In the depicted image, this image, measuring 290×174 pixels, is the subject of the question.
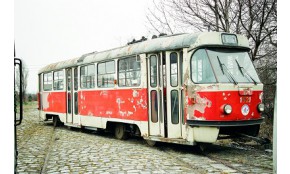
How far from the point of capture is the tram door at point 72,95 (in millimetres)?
13445

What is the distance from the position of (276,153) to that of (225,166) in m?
2.45

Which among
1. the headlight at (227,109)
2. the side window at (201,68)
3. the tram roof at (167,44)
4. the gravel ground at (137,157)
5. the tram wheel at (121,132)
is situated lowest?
the gravel ground at (137,157)

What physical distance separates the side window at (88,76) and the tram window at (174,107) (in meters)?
4.34

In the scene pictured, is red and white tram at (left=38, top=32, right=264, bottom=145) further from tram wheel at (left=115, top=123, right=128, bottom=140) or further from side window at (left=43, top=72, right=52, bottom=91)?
side window at (left=43, top=72, right=52, bottom=91)

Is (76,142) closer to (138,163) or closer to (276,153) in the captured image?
(138,163)

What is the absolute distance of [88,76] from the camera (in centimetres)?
1245

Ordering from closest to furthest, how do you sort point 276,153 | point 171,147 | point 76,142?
point 276,153, point 171,147, point 76,142

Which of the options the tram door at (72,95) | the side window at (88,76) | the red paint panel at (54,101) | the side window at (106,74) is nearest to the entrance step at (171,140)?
the side window at (106,74)

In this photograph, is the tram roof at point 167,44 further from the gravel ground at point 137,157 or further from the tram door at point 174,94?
the gravel ground at point 137,157

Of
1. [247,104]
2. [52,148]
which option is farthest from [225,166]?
[52,148]

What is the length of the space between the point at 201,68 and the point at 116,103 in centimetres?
352

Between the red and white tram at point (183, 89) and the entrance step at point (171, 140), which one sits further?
the entrance step at point (171, 140)

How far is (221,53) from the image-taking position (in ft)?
26.6

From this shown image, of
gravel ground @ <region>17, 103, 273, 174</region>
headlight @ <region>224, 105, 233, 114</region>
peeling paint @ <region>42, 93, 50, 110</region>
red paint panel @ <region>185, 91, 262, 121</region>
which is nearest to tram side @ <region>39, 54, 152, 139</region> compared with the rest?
peeling paint @ <region>42, 93, 50, 110</region>
